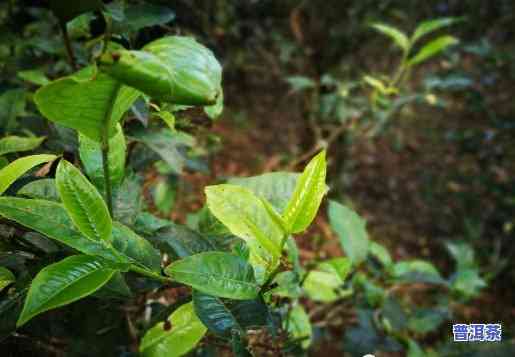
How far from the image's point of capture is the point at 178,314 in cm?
64

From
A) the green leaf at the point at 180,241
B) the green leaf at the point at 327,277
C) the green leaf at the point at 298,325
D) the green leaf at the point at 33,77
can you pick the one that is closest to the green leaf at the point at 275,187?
the green leaf at the point at 180,241

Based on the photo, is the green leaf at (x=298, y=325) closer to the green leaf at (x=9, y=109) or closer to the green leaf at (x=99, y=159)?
the green leaf at (x=99, y=159)

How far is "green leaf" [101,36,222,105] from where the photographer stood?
13.8 inches

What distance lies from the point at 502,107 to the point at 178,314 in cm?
341

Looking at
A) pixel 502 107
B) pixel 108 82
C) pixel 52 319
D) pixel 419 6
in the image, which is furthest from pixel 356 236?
pixel 502 107

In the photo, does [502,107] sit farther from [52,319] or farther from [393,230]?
[52,319]

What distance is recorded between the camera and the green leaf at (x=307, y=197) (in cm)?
50

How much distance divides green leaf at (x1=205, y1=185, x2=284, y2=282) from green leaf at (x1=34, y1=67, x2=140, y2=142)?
0.49ft

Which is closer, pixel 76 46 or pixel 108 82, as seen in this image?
pixel 108 82

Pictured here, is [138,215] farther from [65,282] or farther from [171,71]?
[171,71]

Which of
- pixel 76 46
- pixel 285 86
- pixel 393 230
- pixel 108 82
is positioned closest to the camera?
pixel 108 82

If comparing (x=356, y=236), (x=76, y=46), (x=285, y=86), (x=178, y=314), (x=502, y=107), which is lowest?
(x=502, y=107)

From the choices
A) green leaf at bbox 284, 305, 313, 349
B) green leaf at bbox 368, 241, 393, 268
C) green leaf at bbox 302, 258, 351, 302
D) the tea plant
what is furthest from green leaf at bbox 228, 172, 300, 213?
green leaf at bbox 368, 241, 393, 268

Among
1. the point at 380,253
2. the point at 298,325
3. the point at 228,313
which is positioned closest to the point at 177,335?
the point at 228,313
